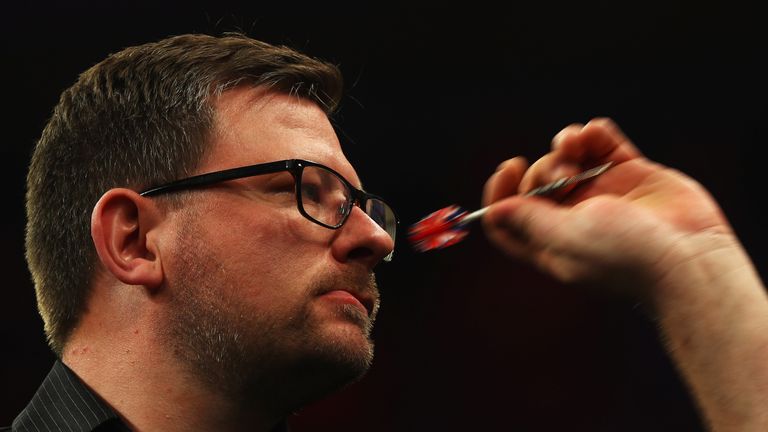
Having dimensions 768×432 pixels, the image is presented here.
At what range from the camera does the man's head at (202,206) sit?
1.20 metres

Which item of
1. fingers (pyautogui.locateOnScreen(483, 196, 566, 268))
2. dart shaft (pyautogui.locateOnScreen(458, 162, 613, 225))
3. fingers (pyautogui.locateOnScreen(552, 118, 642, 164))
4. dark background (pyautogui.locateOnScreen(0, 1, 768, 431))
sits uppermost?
fingers (pyautogui.locateOnScreen(552, 118, 642, 164))

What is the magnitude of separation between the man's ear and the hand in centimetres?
56

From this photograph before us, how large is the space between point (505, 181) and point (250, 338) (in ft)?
1.50

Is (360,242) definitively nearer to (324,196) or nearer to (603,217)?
(324,196)

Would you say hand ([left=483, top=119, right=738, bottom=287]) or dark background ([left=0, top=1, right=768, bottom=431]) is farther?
dark background ([left=0, top=1, right=768, bottom=431])

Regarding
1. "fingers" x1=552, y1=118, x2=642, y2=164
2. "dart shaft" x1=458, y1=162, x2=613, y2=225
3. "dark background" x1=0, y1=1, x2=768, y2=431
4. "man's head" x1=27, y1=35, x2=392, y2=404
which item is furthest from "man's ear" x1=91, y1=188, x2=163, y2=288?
"dark background" x1=0, y1=1, x2=768, y2=431

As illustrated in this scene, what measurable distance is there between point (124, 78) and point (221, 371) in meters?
0.56

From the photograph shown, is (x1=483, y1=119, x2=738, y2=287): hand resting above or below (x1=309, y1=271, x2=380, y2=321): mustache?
above

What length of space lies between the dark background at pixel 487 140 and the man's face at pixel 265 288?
1.48m

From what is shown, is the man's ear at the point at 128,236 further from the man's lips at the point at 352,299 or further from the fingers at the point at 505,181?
the fingers at the point at 505,181

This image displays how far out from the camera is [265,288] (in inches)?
47.2

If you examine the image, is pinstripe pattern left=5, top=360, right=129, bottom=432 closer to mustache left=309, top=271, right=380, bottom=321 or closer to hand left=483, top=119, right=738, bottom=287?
mustache left=309, top=271, right=380, bottom=321

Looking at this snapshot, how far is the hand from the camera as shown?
0.84 metres

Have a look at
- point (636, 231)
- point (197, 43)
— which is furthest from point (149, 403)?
point (636, 231)
